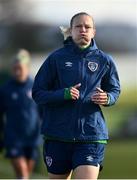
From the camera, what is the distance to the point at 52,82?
36.6 feet

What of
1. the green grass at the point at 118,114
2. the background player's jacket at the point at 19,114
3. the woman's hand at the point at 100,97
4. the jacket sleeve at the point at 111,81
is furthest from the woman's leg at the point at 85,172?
the green grass at the point at 118,114

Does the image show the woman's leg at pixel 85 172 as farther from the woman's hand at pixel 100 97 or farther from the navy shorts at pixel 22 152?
the navy shorts at pixel 22 152

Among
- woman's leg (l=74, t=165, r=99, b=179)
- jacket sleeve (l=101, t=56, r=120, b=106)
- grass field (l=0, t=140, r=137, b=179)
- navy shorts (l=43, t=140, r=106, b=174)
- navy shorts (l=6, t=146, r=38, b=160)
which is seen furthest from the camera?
grass field (l=0, t=140, r=137, b=179)

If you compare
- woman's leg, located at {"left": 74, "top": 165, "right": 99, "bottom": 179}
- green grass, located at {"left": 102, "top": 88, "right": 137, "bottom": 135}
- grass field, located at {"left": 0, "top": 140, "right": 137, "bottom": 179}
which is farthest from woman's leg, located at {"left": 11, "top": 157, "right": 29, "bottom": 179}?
green grass, located at {"left": 102, "top": 88, "right": 137, "bottom": 135}

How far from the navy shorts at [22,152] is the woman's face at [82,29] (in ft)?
18.0

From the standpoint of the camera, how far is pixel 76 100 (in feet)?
35.9

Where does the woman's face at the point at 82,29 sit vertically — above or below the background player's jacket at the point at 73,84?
above

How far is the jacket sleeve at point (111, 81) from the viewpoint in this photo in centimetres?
1116

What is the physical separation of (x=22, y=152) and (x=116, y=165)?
4.90 meters

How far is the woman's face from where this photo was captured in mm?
10969

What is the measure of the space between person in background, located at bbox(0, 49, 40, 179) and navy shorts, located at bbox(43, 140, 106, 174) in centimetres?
493

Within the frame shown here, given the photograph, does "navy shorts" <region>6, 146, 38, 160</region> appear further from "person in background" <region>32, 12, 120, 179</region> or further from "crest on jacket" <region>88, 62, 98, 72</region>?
"crest on jacket" <region>88, 62, 98, 72</region>

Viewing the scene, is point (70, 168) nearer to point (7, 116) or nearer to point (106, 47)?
point (7, 116)

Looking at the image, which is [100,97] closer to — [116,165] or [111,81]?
[111,81]
